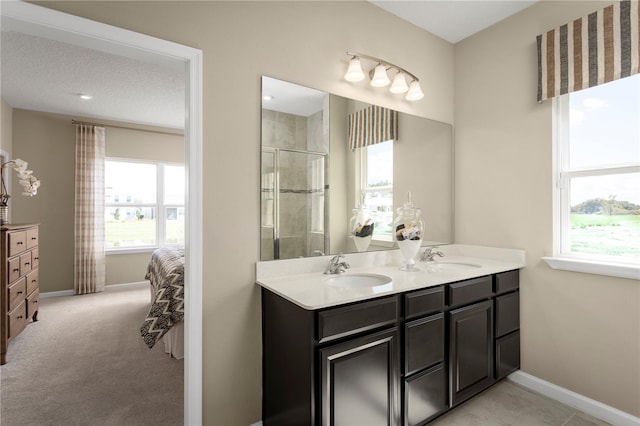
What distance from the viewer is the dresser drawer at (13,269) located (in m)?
2.72

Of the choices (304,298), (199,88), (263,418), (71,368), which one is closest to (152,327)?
(71,368)

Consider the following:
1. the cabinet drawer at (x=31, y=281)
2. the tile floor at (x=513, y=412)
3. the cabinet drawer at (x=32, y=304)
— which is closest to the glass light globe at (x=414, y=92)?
the tile floor at (x=513, y=412)

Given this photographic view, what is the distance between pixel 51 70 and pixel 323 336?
3965mm

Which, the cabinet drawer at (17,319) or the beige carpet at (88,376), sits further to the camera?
the cabinet drawer at (17,319)

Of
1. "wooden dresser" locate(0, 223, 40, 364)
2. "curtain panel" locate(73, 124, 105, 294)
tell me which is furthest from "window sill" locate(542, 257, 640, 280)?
"curtain panel" locate(73, 124, 105, 294)

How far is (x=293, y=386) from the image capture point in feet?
4.81

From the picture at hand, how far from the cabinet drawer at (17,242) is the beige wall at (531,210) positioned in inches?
160

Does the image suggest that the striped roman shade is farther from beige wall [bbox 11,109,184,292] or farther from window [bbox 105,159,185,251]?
beige wall [bbox 11,109,184,292]

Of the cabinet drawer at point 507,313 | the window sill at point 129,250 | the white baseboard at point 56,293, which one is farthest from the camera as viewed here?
the window sill at point 129,250

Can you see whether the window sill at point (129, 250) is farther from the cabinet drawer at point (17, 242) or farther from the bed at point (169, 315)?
the bed at point (169, 315)

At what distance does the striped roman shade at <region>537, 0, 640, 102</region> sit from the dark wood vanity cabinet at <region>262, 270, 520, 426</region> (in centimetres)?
140

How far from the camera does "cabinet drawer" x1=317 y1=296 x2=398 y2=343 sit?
4.42 feet

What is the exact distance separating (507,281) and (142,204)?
5.58 m

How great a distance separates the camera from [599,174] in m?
2.01
